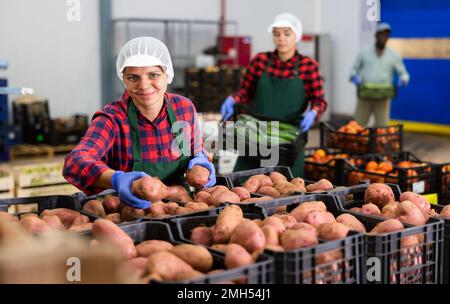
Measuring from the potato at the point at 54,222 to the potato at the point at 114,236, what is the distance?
0.27 meters

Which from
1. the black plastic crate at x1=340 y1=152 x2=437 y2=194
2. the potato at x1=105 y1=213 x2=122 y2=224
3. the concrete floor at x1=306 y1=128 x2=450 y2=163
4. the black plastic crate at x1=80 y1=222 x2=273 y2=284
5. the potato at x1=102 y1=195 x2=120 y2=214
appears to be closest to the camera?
the black plastic crate at x1=80 y1=222 x2=273 y2=284

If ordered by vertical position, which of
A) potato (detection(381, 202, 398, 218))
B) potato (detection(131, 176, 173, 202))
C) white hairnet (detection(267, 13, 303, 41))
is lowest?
potato (detection(381, 202, 398, 218))

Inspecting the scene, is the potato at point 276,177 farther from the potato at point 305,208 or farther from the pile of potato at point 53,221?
the pile of potato at point 53,221

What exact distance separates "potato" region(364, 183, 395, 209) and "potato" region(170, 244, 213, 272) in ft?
3.31

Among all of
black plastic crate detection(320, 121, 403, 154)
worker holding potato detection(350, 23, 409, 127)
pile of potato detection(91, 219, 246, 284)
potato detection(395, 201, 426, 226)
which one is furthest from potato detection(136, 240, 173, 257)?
worker holding potato detection(350, 23, 409, 127)

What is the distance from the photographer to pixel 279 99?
512cm

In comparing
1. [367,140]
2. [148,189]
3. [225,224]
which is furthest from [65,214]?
[367,140]

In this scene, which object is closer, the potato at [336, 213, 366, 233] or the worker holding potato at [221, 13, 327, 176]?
the potato at [336, 213, 366, 233]

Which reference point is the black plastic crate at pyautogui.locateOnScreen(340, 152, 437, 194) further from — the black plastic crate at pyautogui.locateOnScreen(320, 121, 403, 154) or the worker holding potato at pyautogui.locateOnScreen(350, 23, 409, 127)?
the worker holding potato at pyautogui.locateOnScreen(350, 23, 409, 127)

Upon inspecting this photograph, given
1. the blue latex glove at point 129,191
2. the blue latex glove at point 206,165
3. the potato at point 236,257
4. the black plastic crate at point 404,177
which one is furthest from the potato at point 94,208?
the black plastic crate at point 404,177

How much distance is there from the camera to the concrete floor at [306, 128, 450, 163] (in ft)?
30.0

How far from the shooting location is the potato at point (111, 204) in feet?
8.47

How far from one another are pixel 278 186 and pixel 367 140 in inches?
97.6
